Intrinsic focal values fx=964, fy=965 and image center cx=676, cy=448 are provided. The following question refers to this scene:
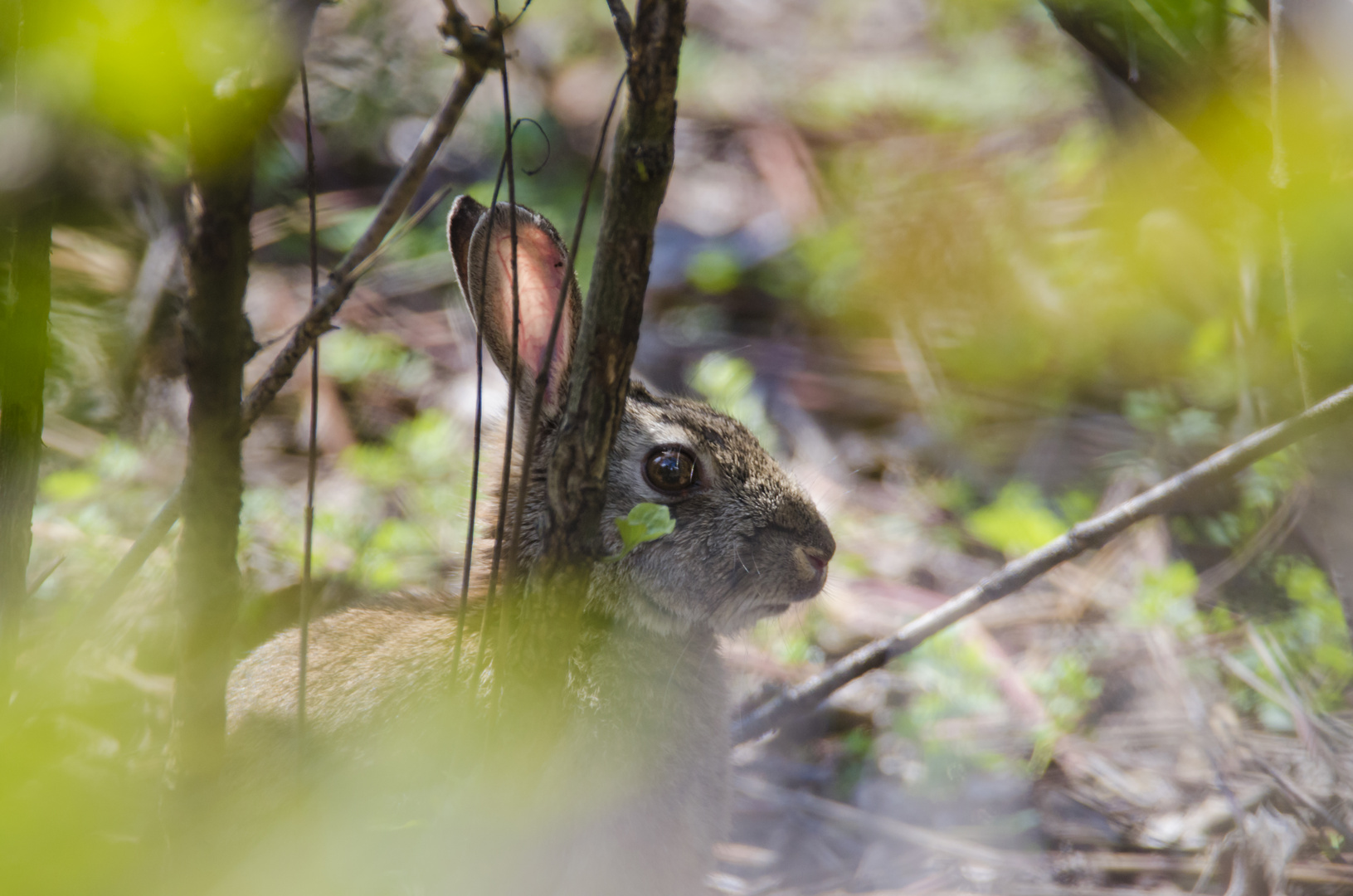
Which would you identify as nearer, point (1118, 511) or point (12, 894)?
point (12, 894)

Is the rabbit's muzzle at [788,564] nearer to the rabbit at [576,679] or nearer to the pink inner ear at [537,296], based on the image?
the rabbit at [576,679]

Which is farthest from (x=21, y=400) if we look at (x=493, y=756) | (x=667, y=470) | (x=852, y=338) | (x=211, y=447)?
(x=852, y=338)

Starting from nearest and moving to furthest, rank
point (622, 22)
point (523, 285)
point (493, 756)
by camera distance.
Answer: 1. point (622, 22)
2. point (493, 756)
3. point (523, 285)

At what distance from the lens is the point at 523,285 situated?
8.41ft

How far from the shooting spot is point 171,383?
475 cm

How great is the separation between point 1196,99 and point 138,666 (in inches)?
148

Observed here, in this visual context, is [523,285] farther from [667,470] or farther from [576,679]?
[576,679]

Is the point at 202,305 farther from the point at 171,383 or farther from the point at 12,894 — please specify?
the point at 171,383

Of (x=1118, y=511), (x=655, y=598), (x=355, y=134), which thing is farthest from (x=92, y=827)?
(x=355, y=134)

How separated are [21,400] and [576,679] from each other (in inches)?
51.8

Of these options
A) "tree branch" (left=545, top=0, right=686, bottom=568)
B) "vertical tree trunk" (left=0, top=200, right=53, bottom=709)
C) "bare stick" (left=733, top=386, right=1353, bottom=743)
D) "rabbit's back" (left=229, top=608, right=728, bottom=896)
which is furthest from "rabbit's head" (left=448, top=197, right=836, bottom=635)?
"vertical tree trunk" (left=0, top=200, right=53, bottom=709)

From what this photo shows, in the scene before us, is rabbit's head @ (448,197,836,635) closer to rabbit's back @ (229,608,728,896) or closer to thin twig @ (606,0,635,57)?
rabbit's back @ (229,608,728,896)

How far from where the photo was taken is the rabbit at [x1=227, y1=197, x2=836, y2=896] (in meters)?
2.11

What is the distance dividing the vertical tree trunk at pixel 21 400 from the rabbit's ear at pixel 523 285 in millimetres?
861
